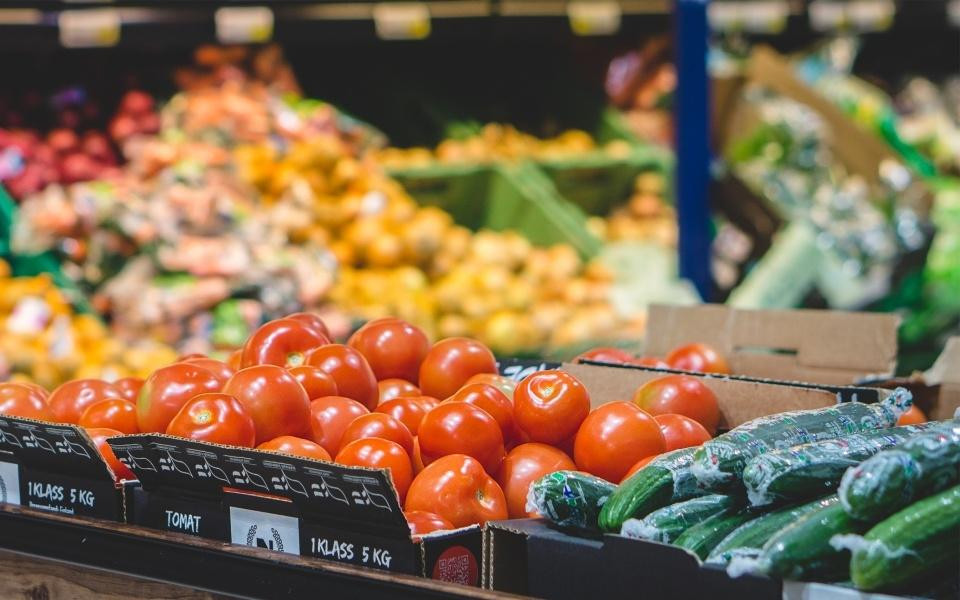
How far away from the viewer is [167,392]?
1.91m

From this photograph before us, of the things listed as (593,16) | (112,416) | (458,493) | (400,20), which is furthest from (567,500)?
(593,16)

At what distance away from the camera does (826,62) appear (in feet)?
22.9

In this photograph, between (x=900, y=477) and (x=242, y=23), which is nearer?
(x=900, y=477)

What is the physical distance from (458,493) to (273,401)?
352 mm

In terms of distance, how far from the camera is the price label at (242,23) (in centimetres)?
506

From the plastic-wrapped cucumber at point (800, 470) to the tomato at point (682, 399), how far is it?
0.54 meters

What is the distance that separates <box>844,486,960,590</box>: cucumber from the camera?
4.09ft

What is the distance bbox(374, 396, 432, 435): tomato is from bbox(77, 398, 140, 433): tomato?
17.1 inches

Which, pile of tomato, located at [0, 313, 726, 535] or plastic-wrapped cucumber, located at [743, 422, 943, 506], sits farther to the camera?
pile of tomato, located at [0, 313, 726, 535]

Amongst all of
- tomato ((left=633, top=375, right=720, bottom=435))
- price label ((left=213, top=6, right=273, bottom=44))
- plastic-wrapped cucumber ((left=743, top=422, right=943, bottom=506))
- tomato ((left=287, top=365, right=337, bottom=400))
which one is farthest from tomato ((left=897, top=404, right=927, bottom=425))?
price label ((left=213, top=6, right=273, bottom=44))

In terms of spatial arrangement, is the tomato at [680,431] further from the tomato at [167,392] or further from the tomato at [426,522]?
the tomato at [167,392]

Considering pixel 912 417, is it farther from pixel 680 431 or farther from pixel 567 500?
pixel 567 500

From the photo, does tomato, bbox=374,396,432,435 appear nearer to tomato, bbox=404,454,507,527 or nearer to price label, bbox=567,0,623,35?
tomato, bbox=404,454,507,527

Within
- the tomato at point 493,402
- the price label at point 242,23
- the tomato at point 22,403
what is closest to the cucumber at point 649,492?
the tomato at point 493,402
